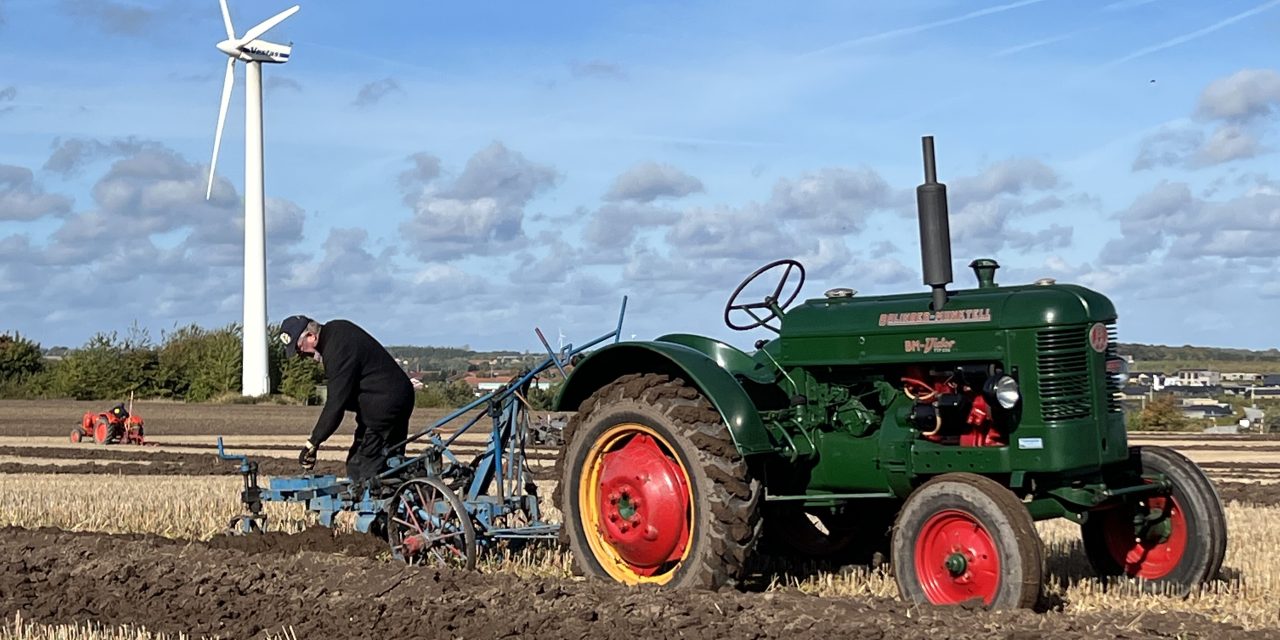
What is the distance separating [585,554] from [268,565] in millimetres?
1787

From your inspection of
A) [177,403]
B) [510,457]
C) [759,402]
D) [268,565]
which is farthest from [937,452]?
[177,403]

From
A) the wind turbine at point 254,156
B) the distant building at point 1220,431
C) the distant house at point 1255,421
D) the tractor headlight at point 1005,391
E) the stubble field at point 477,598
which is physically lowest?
the stubble field at point 477,598

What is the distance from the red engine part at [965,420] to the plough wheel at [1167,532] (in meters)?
0.90

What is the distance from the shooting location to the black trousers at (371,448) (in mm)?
9430

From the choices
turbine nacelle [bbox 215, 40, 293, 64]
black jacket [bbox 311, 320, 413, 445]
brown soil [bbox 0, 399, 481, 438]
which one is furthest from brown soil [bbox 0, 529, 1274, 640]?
turbine nacelle [bbox 215, 40, 293, 64]

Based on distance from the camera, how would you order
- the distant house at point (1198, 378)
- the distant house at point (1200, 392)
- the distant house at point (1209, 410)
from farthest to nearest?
the distant house at point (1198, 378)
the distant house at point (1200, 392)
the distant house at point (1209, 410)

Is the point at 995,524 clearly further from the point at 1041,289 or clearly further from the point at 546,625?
the point at 546,625

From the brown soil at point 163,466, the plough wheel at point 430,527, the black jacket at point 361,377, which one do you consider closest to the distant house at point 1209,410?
the brown soil at point 163,466

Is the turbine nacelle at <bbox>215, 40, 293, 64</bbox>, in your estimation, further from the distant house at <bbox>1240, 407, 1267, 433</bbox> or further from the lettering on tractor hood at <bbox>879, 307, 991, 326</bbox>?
the lettering on tractor hood at <bbox>879, 307, 991, 326</bbox>

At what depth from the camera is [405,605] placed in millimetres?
7027

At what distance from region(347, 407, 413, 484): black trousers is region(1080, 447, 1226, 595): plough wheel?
4416 millimetres

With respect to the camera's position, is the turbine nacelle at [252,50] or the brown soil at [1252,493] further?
the turbine nacelle at [252,50]

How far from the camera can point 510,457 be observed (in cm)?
887

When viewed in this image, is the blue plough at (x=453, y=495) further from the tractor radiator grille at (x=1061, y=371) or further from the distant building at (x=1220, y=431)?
the distant building at (x=1220, y=431)
